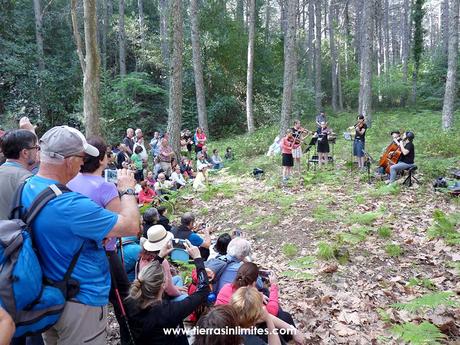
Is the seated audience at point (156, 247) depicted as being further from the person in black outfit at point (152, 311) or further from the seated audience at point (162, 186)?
the seated audience at point (162, 186)

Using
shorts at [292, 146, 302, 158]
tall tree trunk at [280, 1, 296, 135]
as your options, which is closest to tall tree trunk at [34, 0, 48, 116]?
tall tree trunk at [280, 1, 296, 135]

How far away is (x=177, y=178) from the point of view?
1129 cm

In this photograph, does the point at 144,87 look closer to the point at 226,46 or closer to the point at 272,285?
the point at 226,46

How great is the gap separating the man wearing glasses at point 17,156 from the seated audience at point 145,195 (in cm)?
508

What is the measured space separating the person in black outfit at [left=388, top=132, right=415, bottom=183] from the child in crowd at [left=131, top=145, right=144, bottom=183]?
21.1 feet

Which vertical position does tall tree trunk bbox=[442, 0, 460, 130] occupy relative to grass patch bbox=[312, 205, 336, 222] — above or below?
above

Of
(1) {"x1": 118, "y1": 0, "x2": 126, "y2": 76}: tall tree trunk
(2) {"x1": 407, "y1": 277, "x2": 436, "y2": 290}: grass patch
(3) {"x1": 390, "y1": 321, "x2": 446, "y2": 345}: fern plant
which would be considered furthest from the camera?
(1) {"x1": 118, "y1": 0, "x2": 126, "y2": 76}: tall tree trunk

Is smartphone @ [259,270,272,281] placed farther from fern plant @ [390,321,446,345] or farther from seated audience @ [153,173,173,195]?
seated audience @ [153,173,173,195]

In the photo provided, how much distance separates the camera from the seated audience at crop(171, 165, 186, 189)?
11.2 m

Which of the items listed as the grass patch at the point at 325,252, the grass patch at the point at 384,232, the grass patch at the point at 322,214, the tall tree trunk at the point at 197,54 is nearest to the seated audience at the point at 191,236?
the grass patch at the point at 325,252

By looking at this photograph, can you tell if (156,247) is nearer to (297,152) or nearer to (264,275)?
(264,275)

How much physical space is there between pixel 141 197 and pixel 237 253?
5070 millimetres

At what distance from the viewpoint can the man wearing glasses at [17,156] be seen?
3074 mm

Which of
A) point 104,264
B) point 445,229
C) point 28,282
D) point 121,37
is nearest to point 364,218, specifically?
point 445,229
